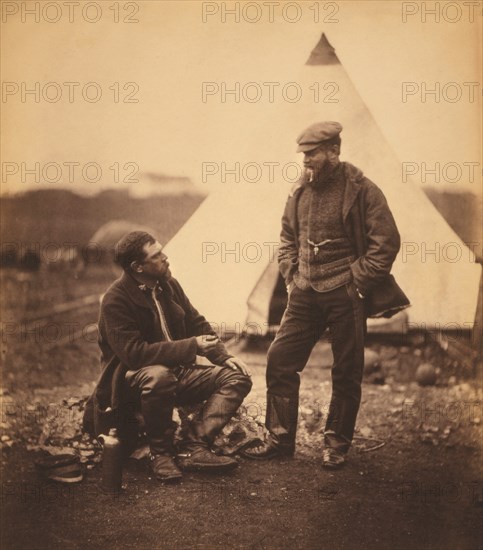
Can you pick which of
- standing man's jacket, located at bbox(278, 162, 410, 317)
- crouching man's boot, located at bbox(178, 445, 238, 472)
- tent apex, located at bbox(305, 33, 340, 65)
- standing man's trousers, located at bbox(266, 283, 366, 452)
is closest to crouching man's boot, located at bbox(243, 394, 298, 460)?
standing man's trousers, located at bbox(266, 283, 366, 452)

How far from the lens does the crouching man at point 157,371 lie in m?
3.16

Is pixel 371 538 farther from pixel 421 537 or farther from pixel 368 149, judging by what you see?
pixel 368 149

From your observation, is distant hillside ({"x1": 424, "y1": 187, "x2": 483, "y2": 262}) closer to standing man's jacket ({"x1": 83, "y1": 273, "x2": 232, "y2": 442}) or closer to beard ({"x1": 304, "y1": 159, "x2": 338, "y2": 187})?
beard ({"x1": 304, "y1": 159, "x2": 338, "y2": 187})

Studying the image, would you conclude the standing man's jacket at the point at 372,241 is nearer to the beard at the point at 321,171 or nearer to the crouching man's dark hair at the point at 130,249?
the beard at the point at 321,171

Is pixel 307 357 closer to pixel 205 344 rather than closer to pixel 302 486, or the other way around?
pixel 205 344

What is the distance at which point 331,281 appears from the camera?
316 cm

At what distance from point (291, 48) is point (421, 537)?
2480 mm

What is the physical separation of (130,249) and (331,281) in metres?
0.97

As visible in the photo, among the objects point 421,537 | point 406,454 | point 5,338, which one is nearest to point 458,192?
point 406,454

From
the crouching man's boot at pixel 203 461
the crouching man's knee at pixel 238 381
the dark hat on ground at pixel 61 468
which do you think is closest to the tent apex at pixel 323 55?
the crouching man's knee at pixel 238 381

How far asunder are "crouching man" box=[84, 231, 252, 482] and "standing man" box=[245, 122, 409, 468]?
0.76ft

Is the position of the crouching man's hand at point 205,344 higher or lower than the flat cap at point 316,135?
lower

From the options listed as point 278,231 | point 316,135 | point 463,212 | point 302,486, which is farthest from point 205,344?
point 463,212

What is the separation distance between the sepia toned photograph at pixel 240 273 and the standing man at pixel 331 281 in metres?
0.01
